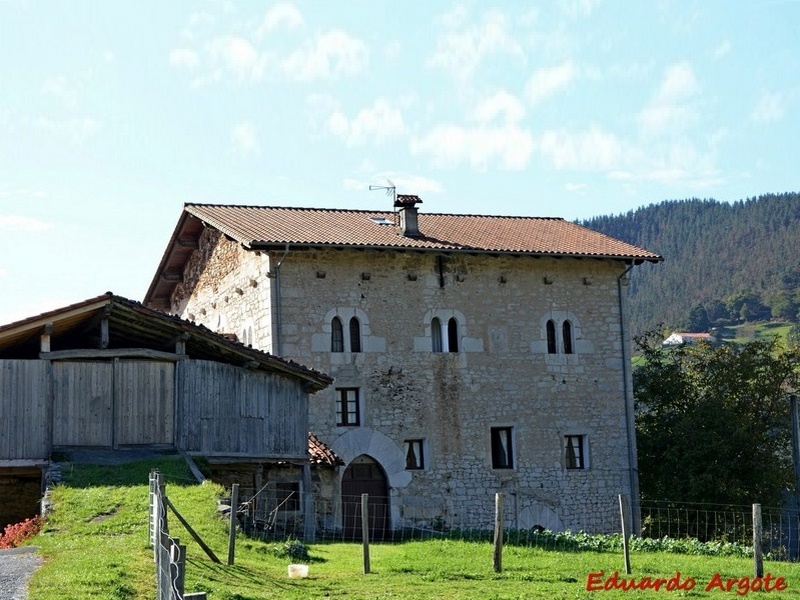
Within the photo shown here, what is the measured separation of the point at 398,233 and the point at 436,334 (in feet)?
8.28

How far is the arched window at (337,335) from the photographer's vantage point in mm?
26559

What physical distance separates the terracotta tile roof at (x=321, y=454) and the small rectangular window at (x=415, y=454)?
1937mm

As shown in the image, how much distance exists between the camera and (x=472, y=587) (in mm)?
15516

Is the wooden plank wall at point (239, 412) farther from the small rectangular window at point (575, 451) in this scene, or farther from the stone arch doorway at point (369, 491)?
the small rectangular window at point (575, 451)

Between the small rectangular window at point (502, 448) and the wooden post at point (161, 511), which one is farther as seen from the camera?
the small rectangular window at point (502, 448)

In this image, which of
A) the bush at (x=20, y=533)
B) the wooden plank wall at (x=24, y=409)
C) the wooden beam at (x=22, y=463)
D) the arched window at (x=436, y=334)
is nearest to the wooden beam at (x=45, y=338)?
the wooden plank wall at (x=24, y=409)

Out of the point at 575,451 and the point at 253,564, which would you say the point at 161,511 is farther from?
the point at 575,451

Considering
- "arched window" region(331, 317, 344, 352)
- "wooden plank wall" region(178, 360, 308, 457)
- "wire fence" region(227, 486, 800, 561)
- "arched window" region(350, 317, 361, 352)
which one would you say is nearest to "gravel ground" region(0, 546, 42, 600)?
"wire fence" region(227, 486, 800, 561)

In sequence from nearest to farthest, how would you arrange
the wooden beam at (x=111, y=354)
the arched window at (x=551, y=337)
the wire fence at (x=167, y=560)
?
the wire fence at (x=167, y=560) → the wooden beam at (x=111, y=354) → the arched window at (x=551, y=337)

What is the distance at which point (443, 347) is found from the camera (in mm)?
27531

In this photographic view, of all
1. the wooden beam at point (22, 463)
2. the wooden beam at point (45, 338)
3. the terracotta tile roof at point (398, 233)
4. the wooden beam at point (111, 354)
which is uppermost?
the terracotta tile roof at point (398, 233)

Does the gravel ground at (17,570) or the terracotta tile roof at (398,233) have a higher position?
the terracotta tile roof at (398,233)

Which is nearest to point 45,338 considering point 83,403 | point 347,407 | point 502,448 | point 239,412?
point 83,403

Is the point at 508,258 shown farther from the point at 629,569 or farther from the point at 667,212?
the point at 667,212
